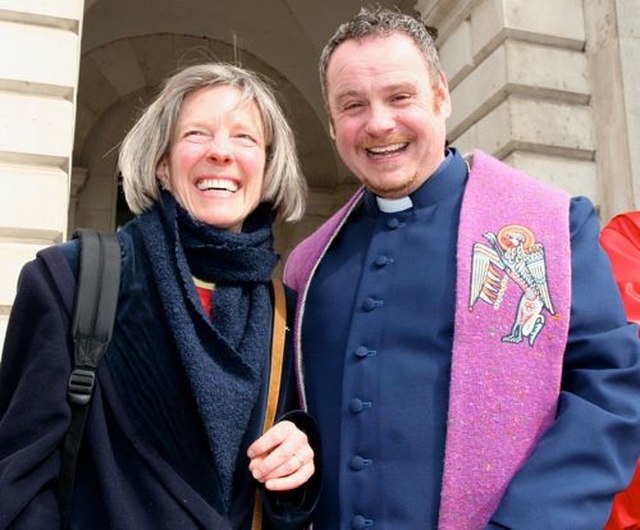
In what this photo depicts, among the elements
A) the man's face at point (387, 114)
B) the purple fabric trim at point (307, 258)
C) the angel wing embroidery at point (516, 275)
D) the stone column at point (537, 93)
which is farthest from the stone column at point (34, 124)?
the angel wing embroidery at point (516, 275)

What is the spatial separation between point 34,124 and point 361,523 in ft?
12.1

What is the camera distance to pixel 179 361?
1.96 metres

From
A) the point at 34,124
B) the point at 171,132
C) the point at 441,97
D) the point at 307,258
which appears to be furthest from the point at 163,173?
the point at 34,124

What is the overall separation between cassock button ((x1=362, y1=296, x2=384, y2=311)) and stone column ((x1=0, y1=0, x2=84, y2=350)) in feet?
9.83

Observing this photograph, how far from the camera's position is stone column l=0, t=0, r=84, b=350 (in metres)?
4.82

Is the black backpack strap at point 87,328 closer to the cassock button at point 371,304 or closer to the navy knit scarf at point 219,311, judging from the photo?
the navy knit scarf at point 219,311

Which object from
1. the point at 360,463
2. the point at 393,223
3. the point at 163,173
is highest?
the point at 163,173

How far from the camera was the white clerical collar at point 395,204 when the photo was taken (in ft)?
8.09

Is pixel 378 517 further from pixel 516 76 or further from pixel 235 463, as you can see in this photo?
pixel 516 76

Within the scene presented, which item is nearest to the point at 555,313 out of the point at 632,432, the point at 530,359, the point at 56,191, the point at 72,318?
the point at 530,359

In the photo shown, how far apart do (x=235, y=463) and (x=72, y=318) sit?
19.5 inches

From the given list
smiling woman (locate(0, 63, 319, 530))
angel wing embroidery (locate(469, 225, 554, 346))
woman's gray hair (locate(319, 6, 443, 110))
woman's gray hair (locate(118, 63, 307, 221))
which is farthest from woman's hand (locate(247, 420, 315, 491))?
woman's gray hair (locate(319, 6, 443, 110))

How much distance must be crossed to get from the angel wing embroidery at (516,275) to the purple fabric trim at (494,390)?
0.01 metres

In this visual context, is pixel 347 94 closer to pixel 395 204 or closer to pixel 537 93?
pixel 395 204
